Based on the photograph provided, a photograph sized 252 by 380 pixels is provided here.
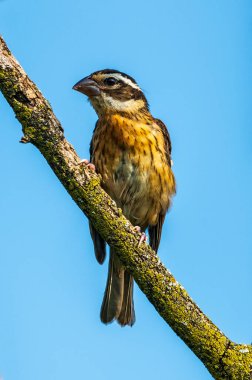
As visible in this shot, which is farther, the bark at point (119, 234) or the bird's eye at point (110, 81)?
the bird's eye at point (110, 81)

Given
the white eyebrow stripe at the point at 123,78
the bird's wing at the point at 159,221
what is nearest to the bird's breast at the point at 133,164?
the bird's wing at the point at 159,221

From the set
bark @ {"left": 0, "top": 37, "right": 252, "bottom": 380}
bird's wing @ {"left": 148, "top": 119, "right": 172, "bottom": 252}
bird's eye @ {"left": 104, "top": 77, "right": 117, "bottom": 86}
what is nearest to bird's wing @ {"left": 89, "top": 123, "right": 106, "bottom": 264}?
bird's wing @ {"left": 148, "top": 119, "right": 172, "bottom": 252}

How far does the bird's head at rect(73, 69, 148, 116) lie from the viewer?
6.86 metres

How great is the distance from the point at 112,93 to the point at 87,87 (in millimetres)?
387

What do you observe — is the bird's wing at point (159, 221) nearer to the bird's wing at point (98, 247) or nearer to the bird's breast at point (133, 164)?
the bird's breast at point (133, 164)

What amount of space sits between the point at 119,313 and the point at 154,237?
94cm

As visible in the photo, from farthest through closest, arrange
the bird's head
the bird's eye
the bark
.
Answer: the bird's eye < the bird's head < the bark

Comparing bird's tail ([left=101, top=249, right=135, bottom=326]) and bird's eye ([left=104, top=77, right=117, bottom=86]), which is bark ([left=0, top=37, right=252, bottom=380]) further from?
bird's eye ([left=104, top=77, right=117, bottom=86])

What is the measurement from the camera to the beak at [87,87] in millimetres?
6648

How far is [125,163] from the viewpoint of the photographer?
6.56 meters

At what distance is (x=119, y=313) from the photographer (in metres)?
6.67

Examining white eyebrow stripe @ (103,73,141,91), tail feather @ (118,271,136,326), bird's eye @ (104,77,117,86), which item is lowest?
tail feather @ (118,271,136,326)

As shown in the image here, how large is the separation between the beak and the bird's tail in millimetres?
1584

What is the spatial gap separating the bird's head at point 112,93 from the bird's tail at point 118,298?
147cm
